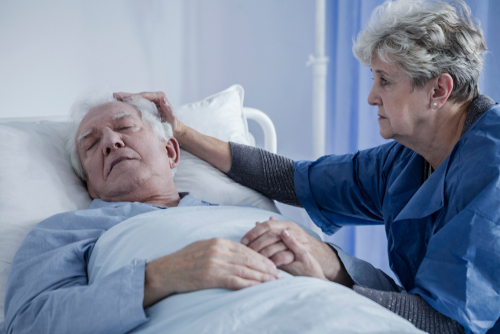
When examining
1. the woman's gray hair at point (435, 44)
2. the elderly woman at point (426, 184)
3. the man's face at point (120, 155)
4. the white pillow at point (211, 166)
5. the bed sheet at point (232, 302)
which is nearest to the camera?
the bed sheet at point (232, 302)

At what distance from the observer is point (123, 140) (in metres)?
1.28

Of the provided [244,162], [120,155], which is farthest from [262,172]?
[120,155]

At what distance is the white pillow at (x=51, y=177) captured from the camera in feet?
3.73

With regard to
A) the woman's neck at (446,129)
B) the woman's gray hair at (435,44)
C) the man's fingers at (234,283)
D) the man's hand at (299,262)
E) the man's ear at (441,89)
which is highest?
the woman's gray hair at (435,44)

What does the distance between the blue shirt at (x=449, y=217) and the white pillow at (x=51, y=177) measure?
446 millimetres

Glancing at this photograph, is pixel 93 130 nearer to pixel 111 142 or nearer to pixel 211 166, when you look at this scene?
pixel 111 142

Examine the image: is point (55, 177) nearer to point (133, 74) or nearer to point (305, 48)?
point (133, 74)

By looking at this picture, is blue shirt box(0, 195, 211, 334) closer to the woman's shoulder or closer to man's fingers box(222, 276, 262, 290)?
man's fingers box(222, 276, 262, 290)

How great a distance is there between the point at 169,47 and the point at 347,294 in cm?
193

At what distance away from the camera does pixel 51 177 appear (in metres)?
1.26

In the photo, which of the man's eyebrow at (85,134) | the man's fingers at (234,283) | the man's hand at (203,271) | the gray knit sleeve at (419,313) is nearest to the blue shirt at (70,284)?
the man's hand at (203,271)

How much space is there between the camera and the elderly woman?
2.87 ft

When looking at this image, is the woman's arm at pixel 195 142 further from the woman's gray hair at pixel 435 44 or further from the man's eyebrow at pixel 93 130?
the woman's gray hair at pixel 435 44

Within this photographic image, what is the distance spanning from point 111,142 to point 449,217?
2.99 feet
